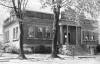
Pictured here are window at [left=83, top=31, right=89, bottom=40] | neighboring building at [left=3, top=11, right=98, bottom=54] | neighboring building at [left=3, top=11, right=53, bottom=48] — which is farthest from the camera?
window at [left=83, top=31, right=89, bottom=40]

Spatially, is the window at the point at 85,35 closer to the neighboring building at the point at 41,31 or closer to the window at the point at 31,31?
the neighboring building at the point at 41,31

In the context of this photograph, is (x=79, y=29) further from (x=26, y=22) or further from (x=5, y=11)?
(x=5, y=11)

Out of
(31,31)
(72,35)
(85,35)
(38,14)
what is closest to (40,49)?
(31,31)

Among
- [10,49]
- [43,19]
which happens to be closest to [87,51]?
[43,19]

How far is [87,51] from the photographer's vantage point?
26.3 metres

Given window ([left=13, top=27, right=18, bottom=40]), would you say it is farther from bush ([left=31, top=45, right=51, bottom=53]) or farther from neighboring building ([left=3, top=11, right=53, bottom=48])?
bush ([left=31, top=45, right=51, bottom=53])

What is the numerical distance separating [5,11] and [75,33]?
49.3 feet

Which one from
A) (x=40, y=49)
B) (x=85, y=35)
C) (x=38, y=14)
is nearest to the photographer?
(x=40, y=49)

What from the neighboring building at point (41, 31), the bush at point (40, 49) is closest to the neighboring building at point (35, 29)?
the neighboring building at point (41, 31)

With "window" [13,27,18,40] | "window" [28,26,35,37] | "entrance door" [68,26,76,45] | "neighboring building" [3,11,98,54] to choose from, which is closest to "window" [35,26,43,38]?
"neighboring building" [3,11,98,54]

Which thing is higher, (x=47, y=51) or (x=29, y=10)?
(x=29, y=10)

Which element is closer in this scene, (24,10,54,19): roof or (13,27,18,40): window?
(24,10,54,19): roof

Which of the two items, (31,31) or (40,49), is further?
(40,49)

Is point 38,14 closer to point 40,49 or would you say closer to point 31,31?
point 31,31
